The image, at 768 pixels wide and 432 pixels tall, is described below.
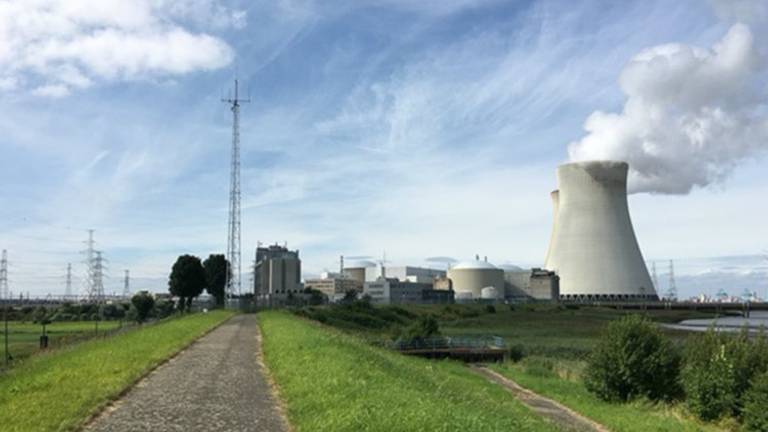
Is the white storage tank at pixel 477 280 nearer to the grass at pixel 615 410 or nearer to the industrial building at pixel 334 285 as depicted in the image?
the industrial building at pixel 334 285

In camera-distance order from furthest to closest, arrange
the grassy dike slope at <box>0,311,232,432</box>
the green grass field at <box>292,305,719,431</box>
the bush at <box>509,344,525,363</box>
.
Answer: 1. the bush at <box>509,344,525,363</box>
2. the green grass field at <box>292,305,719,431</box>
3. the grassy dike slope at <box>0,311,232,432</box>

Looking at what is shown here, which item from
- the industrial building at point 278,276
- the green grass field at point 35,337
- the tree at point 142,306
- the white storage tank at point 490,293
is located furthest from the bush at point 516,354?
the white storage tank at point 490,293

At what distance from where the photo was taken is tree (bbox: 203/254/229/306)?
3593 inches

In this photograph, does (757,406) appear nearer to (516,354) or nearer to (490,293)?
(516,354)

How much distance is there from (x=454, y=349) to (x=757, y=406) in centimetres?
2892

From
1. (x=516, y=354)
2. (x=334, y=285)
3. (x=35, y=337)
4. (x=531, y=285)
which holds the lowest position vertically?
(x=516, y=354)

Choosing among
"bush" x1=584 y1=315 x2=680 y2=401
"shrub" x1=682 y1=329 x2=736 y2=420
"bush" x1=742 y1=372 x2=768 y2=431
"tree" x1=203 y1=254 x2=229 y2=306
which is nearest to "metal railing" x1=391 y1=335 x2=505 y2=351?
"bush" x1=584 y1=315 x2=680 y2=401

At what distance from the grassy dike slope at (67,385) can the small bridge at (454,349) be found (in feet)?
94.2

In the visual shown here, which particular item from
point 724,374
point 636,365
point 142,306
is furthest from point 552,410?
point 142,306

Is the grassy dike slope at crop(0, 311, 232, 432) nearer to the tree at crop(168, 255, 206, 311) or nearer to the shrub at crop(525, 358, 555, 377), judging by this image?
the shrub at crop(525, 358, 555, 377)

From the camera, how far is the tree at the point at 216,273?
91.3 meters

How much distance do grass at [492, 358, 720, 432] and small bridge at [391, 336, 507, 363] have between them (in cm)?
1214

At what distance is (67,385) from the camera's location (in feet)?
39.8

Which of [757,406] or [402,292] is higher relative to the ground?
[402,292]
